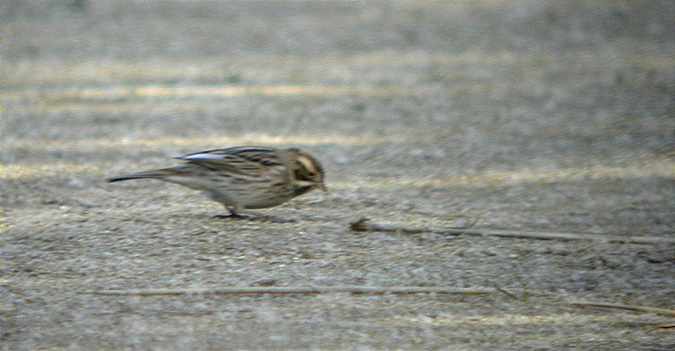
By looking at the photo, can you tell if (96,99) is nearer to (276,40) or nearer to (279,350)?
(276,40)

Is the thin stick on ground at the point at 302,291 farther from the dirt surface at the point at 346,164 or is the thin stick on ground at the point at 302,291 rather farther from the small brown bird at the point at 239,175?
the small brown bird at the point at 239,175

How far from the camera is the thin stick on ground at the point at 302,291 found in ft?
15.3

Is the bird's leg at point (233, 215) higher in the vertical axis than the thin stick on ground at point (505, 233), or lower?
lower

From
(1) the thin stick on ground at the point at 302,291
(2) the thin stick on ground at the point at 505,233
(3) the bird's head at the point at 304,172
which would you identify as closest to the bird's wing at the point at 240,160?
(3) the bird's head at the point at 304,172

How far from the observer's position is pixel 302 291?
4734 mm

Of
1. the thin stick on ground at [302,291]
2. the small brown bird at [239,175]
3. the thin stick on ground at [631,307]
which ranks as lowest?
the thin stick on ground at [302,291]

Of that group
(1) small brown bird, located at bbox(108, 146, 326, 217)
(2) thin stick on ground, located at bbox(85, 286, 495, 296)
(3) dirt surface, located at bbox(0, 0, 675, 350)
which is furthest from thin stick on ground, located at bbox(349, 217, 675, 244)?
(2) thin stick on ground, located at bbox(85, 286, 495, 296)

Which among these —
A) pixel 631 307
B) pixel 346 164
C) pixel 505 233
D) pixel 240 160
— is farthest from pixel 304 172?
pixel 631 307

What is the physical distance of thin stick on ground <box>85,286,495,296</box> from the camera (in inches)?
184

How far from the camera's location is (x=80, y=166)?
7070 mm

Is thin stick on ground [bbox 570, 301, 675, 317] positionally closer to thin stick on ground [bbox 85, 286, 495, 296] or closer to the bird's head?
thin stick on ground [bbox 85, 286, 495, 296]

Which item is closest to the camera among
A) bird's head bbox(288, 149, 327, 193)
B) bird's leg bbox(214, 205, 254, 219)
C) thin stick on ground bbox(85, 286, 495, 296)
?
thin stick on ground bbox(85, 286, 495, 296)

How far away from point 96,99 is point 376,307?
502 centimetres

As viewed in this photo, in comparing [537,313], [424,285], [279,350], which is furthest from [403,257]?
[279,350]
